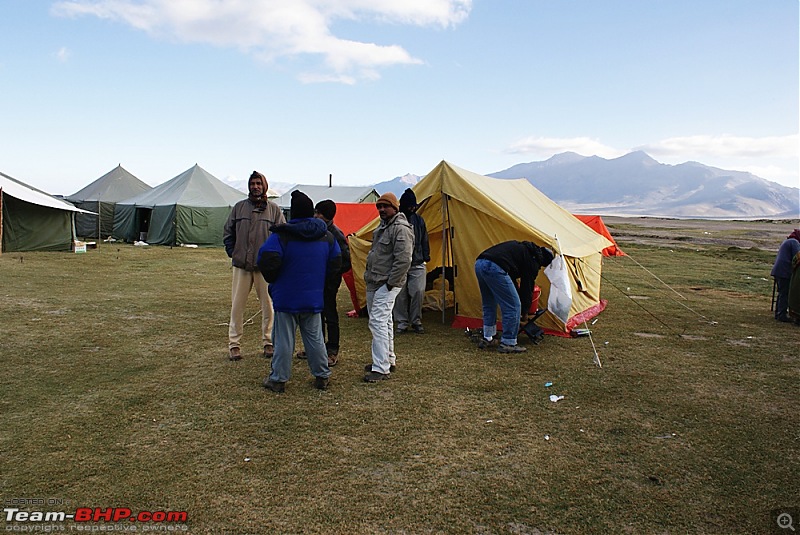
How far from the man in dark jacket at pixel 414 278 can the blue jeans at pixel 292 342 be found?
8.31ft

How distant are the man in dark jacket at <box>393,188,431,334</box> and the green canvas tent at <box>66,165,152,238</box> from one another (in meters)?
19.8

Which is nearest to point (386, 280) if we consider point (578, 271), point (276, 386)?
point (276, 386)

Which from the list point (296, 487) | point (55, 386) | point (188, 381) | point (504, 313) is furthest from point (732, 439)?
point (55, 386)

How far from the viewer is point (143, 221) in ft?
78.9

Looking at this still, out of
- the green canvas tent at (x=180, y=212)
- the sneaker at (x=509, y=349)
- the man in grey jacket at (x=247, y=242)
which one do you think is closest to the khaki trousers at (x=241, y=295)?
the man in grey jacket at (x=247, y=242)

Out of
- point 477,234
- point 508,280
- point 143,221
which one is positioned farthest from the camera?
point 143,221

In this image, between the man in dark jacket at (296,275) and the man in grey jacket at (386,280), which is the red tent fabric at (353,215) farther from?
the man in dark jacket at (296,275)

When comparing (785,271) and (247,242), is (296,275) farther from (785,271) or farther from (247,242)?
(785,271)

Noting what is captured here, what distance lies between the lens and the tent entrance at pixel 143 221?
2353cm

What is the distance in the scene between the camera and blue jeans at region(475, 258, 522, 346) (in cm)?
627

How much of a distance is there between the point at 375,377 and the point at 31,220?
17328mm

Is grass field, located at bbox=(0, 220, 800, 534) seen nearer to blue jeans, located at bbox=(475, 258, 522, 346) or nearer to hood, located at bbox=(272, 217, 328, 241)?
blue jeans, located at bbox=(475, 258, 522, 346)

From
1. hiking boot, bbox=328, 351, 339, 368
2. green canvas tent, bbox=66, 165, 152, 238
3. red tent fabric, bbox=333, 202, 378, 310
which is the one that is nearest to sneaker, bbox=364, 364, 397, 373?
hiking boot, bbox=328, 351, 339, 368

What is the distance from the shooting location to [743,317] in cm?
884
